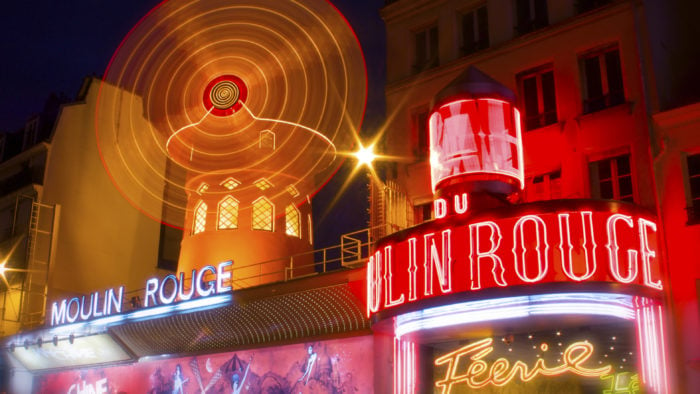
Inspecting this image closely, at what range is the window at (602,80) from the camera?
11.1 metres

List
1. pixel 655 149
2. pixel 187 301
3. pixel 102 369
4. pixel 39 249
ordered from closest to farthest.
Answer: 1. pixel 655 149
2. pixel 187 301
3. pixel 102 369
4. pixel 39 249

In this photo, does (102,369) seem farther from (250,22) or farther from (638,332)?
(638,332)

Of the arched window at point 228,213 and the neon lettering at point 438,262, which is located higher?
the arched window at point 228,213

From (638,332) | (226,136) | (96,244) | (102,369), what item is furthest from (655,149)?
(96,244)

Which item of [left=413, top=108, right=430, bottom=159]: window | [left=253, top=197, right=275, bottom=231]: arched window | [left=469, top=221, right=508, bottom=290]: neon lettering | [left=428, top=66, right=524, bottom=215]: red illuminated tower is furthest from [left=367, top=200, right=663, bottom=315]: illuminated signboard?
[left=253, top=197, right=275, bottom=231]: arched window

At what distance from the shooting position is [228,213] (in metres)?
18.0

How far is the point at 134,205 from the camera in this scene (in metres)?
22.2

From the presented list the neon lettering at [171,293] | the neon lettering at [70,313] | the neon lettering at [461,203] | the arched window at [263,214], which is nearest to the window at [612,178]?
the neon lettering at [461,203]

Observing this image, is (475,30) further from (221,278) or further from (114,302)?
(114,302)

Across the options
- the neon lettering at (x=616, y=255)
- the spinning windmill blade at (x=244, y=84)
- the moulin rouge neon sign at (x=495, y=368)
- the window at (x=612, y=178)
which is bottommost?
the moulin rouge neon sign at (x=495, y=368)

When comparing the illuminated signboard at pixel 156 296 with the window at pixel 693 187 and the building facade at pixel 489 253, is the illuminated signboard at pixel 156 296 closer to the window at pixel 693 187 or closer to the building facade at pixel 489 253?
the building facade at pixel 489 253

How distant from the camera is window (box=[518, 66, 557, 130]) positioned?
11695mm

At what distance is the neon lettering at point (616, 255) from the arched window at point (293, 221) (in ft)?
34.3

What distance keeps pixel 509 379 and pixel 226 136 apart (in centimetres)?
1032
